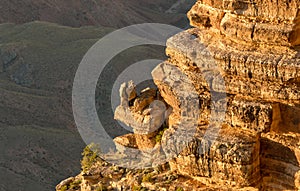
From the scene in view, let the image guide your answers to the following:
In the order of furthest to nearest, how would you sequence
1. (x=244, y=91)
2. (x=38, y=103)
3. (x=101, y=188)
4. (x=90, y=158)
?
(x=38, y=103) < (x=90, y=158) < (x=101, y=188) < (x=244, y=91)

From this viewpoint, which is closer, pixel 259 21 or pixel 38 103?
pixel 259 21

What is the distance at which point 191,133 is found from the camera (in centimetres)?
2052

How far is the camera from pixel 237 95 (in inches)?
771

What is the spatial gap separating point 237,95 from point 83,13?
282 feet

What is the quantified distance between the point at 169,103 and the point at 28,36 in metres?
60.1

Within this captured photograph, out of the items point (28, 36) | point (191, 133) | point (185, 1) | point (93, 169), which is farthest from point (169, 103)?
point (185, 1)

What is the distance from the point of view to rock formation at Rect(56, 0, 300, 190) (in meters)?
18.6

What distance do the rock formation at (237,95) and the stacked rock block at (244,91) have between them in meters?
0.03

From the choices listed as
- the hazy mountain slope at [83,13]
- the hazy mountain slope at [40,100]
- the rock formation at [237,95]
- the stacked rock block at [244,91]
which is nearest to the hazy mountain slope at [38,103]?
the hazy mountain slope at [40,100]

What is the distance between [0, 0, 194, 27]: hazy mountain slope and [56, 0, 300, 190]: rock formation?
266ft

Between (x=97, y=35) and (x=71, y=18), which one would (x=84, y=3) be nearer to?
(x=71, y=18)

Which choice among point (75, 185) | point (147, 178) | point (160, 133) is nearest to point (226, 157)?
point (147, 178)

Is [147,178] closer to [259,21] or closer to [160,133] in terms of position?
[160,133]

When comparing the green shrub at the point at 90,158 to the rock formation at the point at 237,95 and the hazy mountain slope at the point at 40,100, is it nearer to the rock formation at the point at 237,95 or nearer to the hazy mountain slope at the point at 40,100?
the rock formation at the point at 237,95
